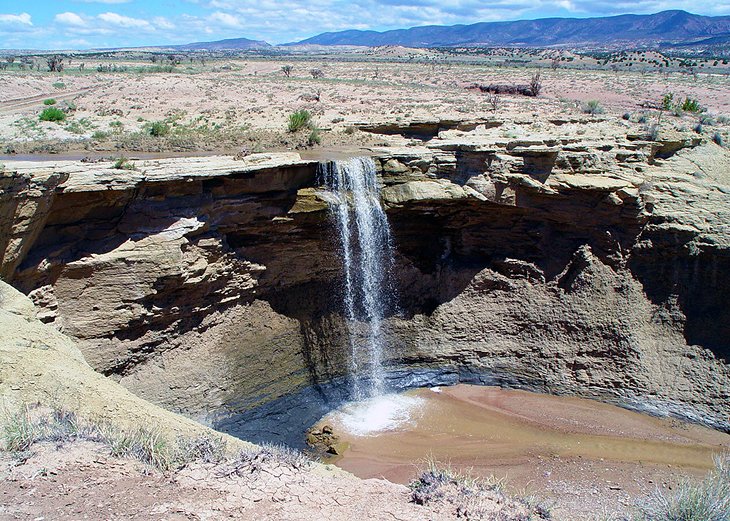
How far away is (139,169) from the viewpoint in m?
12.1

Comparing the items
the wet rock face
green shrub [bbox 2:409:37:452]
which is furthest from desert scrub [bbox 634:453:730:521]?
the wet rock face

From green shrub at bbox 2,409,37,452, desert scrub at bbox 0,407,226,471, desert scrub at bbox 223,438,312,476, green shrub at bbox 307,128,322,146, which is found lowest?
desert scrub at bbox 223,438,312,476

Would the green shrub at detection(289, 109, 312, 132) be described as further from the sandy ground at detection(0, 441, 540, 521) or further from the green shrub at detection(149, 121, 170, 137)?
the sandy ground at detection(0, 441, 540, 521)

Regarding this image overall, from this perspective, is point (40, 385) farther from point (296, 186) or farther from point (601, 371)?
point (601, 371)

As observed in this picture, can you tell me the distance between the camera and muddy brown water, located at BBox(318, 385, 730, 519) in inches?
480

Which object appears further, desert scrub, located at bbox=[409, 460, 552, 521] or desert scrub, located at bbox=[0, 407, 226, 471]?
desert scrub, located at bbox=[0, 407, 226, 471]

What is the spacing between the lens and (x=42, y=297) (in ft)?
37.8

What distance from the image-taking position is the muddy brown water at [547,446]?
40.0 ft

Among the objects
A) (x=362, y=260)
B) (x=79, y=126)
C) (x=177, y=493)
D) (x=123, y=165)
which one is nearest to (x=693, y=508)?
(x=177, y=493)

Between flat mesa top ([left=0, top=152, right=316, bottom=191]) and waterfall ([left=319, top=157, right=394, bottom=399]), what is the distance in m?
1.12

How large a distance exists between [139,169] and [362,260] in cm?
584

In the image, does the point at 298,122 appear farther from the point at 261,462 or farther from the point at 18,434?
the point at 18,434

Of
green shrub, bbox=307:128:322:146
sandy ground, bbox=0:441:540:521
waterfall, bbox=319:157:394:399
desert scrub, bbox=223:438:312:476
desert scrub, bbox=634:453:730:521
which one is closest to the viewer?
sandy ground, bbox=0:441:540:521

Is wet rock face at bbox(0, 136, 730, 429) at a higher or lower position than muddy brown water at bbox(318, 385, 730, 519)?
higher
